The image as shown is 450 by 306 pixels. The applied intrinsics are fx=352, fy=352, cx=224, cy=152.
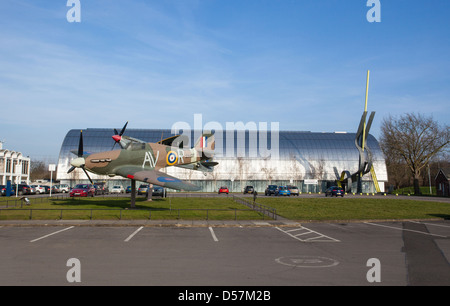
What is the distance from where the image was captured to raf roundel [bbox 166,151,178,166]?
3252 cm

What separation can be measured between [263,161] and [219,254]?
69.9 metres

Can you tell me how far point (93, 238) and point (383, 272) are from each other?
41.2 feet

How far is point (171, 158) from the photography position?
32844 mm

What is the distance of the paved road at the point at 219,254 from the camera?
9570mm

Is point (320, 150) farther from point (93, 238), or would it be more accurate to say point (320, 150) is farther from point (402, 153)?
point (93, 238)

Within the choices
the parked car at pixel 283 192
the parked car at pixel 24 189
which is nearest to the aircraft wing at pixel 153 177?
the parked car at pixel 283 192

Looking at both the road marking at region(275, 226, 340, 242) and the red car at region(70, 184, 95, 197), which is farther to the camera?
the red car at region(70, 184, 95, 197)

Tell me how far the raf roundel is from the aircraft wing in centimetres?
302

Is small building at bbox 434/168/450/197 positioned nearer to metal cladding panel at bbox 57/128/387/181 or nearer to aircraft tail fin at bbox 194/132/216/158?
metal cladding panel at bbox 57/128/387/181

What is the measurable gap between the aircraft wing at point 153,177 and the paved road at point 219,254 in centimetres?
428

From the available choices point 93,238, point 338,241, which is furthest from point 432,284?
point 93,238

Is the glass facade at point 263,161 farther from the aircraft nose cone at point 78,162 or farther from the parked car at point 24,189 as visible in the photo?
the aircraft nose cone at point 78,162

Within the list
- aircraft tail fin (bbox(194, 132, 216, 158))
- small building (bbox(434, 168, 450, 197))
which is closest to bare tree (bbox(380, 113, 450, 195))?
small building (bbox(434, 168, 450, 197))
